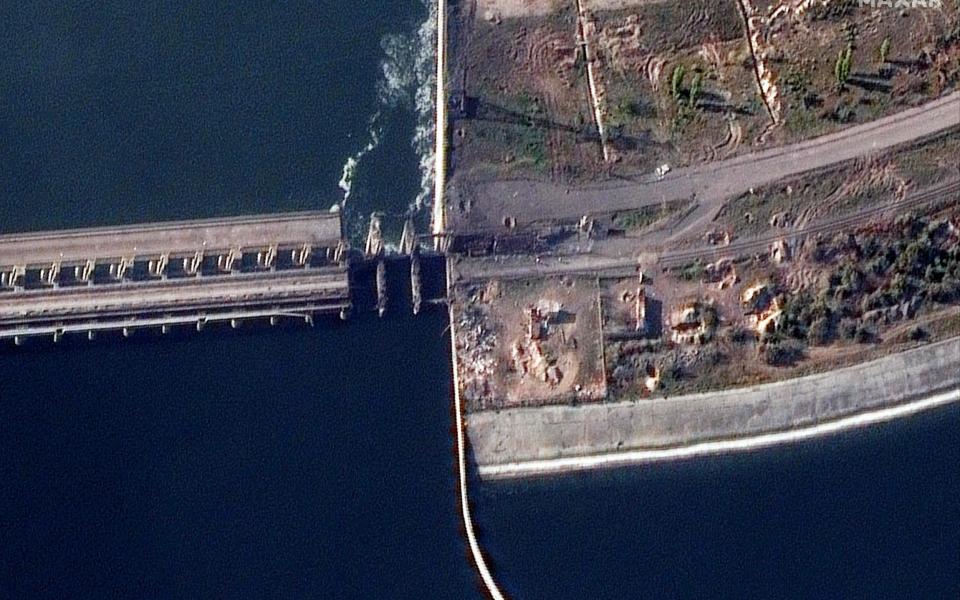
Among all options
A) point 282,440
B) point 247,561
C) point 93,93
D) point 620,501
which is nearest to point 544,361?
point 620,501

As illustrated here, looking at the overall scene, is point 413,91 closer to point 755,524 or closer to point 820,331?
point 820,331

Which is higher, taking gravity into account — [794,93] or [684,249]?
[794,93]

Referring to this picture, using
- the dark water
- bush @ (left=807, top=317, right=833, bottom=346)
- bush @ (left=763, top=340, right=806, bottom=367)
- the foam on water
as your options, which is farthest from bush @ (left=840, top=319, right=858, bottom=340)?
the foam on water

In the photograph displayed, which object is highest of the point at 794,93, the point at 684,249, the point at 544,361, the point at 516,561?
the point at 794,93

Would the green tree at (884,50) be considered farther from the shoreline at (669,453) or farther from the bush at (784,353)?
the shoreline at (669,453)

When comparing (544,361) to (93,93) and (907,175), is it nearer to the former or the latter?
(907,175)

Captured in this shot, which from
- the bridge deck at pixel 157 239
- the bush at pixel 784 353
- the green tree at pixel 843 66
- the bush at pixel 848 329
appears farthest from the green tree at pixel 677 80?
the bridge deck at pixel 157 239
